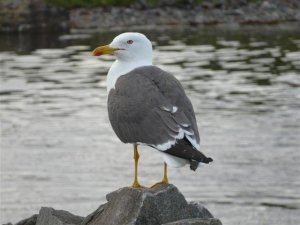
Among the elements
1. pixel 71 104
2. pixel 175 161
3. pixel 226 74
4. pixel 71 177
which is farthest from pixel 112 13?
pixel 175 161

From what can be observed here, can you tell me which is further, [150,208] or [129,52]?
[129,52]

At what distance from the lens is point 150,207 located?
12.9 meters

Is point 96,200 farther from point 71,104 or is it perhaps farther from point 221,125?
point 71,104

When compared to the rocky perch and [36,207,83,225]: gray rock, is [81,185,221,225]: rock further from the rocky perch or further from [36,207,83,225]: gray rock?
[36,207,83,225]: gray rock

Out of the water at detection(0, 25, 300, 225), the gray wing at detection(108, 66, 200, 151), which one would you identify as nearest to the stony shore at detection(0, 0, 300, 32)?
the water at detection(0, 25, 300, 225)

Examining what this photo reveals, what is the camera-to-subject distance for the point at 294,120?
103 ft

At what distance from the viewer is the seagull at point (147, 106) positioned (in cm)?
1227

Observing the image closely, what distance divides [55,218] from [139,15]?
4984cm

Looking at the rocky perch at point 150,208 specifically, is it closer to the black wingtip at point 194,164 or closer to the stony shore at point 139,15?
the black wingtip at point 194,164

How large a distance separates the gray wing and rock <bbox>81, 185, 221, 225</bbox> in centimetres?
74

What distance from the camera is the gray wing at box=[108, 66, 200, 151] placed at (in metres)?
12.5

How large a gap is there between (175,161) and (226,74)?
29614 mm

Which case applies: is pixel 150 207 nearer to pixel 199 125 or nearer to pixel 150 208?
pixel 150 208

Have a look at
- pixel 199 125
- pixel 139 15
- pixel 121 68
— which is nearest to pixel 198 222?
pixel 121 68
